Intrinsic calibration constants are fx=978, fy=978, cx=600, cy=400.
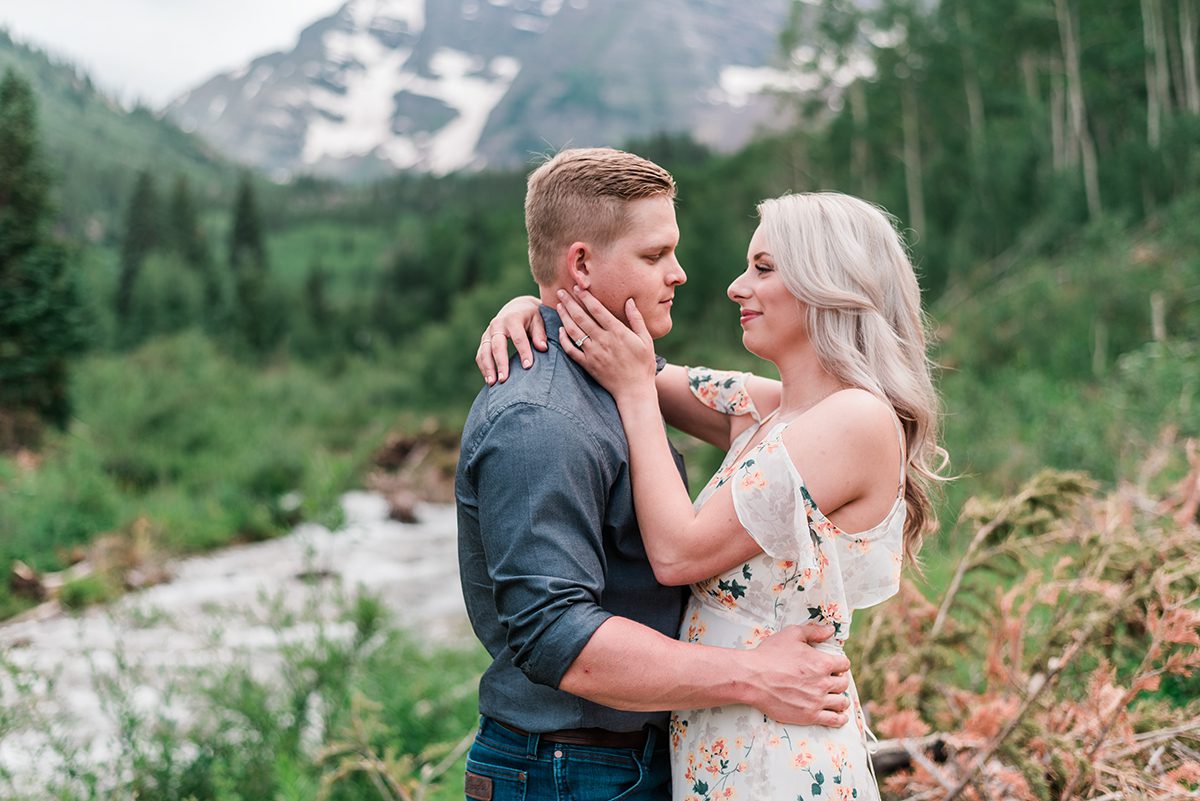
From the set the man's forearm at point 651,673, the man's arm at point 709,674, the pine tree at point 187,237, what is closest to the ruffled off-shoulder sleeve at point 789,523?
the man's arm at point 709,674

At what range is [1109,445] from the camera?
8.95m

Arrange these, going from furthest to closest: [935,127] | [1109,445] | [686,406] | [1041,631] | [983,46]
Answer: [935,127] < [983,46] < [1109,445] < [1041,631] < [686,406]

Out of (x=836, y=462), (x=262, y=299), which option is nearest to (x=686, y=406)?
(x=836, y=462)

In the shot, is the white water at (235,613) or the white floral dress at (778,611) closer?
the white floral dress at (778,611)

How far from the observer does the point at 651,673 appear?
Result: 2.11 meters

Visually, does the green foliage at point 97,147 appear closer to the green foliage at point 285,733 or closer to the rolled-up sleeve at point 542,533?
the green foliage at point 285,733

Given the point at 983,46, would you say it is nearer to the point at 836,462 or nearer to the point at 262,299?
→ the point at 836,462

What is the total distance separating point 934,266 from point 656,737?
2634 centimetres

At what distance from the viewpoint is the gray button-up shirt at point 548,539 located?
2064 millimetres

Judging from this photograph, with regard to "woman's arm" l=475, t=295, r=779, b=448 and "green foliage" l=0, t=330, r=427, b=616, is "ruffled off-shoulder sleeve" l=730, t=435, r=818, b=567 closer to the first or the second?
"woman's arm" l=475, t=295, r=779, b=448

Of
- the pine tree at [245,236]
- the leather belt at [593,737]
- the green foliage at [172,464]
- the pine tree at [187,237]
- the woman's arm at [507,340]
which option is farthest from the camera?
the pine tree at [245,236]

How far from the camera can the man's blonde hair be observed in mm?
2359

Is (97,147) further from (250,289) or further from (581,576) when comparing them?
(581,576)

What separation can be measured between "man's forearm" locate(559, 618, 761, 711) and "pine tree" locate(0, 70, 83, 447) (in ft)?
75.8
